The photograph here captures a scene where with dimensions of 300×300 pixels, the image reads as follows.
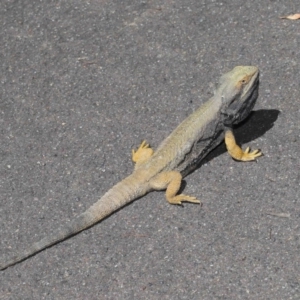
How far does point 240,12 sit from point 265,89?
52.4 inches

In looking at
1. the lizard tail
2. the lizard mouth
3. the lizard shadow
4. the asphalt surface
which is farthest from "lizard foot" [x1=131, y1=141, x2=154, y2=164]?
the lizard mouth

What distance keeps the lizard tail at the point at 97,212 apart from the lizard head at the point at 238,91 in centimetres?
113

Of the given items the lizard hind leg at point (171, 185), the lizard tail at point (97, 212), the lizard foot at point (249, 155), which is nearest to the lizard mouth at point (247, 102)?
the lizard foot at point (249, 155)

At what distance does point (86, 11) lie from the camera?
9328 mm

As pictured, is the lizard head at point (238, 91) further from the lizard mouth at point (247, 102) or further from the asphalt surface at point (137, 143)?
the asphalt surface at point (137, 143)

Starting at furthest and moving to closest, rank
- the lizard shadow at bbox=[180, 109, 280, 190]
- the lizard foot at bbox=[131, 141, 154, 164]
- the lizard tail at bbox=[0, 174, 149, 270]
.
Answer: the lizard shadow at bbox=[180, 109, 280, 190] < the lizard foot at bbox=[131, 141, 154, 164] < the lizard tail at bbox=[0, 174, 149, 270]

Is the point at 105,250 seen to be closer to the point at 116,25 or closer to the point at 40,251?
the point at 40,251

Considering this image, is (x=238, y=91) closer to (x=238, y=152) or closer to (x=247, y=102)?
(x=247, y=102)

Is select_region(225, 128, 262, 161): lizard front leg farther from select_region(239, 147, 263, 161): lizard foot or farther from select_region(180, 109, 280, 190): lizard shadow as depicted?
select_region(180, 109, 280, 190): lizard shadow

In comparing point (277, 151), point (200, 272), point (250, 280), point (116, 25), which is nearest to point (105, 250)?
point (200, 272)

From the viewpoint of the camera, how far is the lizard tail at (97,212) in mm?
6855

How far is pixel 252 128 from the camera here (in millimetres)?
7793

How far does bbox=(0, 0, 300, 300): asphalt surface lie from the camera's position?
6672mm

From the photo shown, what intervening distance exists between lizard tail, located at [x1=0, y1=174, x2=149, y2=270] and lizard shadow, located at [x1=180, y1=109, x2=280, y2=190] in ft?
2.58
